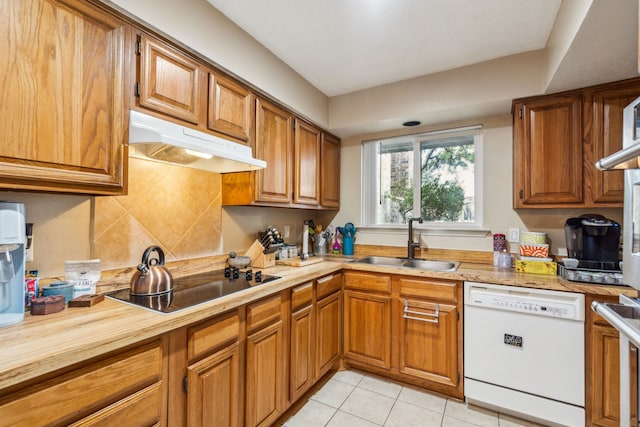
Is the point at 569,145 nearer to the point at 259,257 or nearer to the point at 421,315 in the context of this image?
the point at 421,315

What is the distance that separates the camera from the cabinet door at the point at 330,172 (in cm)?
285

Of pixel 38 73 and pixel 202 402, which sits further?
pixel 202 402

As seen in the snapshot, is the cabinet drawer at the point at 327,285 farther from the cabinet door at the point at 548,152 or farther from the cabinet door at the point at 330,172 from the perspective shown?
the cabinet door at the point at 548,152

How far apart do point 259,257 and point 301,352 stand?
70 cm

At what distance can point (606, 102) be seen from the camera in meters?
1.92

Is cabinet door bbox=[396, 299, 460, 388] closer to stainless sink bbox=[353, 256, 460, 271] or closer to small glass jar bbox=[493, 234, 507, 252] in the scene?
stainless sink bbox=[353, 256, 460, 271]

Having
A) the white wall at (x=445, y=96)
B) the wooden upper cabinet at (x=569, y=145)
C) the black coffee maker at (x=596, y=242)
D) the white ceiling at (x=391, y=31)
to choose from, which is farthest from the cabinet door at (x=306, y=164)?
the black coffee maker at (x=596, y=242)

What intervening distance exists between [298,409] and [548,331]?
163 cm

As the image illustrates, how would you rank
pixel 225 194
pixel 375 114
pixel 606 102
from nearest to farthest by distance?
1. pixel 606 102
2. pixel 225 194
3. pixel 375 114

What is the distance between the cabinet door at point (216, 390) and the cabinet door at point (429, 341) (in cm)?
125

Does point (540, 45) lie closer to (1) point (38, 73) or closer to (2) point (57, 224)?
(1) point (38, 73)

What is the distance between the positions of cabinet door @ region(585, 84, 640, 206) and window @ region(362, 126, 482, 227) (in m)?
0.76

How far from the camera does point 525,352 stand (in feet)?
5.99

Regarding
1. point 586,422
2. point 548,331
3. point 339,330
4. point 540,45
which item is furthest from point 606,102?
point 339,330
